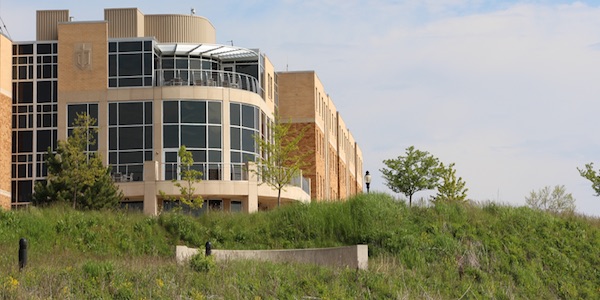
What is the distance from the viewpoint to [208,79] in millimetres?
56125

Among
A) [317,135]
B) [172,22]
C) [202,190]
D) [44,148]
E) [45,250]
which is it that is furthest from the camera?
[317,135]

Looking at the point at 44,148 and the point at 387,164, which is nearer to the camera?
the point at 44,148

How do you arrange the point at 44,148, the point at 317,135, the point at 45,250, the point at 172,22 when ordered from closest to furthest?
the point at 45,250 < the point at 44,148 < the point at 172,22 < the point at 317,135

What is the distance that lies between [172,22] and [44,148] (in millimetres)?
10627

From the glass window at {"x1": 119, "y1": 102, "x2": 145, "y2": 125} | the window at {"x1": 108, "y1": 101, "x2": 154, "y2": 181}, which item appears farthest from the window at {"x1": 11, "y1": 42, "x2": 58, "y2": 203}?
the glass window at {"x1": 119, "y1": 102, "x2": 145, "y2": 125}

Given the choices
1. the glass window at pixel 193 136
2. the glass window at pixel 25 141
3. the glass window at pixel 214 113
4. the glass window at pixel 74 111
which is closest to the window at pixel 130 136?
the glass window at pixel 74 111

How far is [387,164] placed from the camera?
6431 cm

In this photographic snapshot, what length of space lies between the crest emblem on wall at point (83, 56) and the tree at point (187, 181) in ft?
26.8

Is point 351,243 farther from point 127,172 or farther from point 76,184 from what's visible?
point 127,172

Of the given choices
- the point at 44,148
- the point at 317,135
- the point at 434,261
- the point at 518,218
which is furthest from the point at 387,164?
the point at 434,261

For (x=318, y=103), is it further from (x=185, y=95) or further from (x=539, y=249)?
(x=539, y=249)

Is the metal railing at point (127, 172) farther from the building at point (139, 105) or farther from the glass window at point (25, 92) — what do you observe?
the glass window at point (25, 92)

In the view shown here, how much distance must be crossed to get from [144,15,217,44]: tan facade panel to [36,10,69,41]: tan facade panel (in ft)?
15.9

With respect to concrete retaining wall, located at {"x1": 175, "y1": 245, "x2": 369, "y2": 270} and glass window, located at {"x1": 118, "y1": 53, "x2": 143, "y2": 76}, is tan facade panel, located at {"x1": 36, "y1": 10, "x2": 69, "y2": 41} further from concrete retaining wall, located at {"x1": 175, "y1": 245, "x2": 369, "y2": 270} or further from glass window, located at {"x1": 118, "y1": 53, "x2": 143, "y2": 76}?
concrete retaining wall, located at {"x1": 175, "y1": 245, "x2": 369, "y2": 270}
